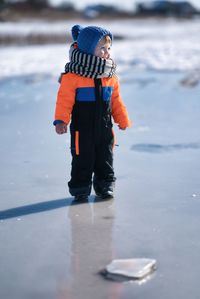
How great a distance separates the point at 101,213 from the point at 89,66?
0.90 metres

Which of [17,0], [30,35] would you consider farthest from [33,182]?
[17,0]

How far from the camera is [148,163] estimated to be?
531cm

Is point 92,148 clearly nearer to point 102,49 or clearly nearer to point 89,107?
point 89,107

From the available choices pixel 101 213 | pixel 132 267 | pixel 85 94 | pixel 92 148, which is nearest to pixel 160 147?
pixel 92 148

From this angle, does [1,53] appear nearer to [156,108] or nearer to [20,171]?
[156,108]

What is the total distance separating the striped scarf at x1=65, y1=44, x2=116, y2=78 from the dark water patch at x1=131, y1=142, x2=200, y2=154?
1588 millimetres

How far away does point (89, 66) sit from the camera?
4184 millimetres

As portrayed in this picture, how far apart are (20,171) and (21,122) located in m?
2.05

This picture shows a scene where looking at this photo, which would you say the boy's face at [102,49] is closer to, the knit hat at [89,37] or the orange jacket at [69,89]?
the knit hat at [89,37]

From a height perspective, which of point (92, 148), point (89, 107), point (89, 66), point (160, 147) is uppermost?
point (89, 66)

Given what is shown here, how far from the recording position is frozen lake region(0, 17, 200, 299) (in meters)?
3.05

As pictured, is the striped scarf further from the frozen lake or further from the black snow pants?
the frozen lake


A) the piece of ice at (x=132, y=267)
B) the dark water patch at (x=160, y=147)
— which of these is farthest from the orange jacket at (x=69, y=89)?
the dark water patch at (x=160, y=147)

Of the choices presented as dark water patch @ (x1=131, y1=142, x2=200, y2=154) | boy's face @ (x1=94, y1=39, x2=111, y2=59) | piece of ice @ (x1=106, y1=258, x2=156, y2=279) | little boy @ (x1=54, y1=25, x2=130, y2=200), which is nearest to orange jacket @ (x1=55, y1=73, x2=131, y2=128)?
little boy @ (x1=54, y1=25, x2=130, y2=200)
